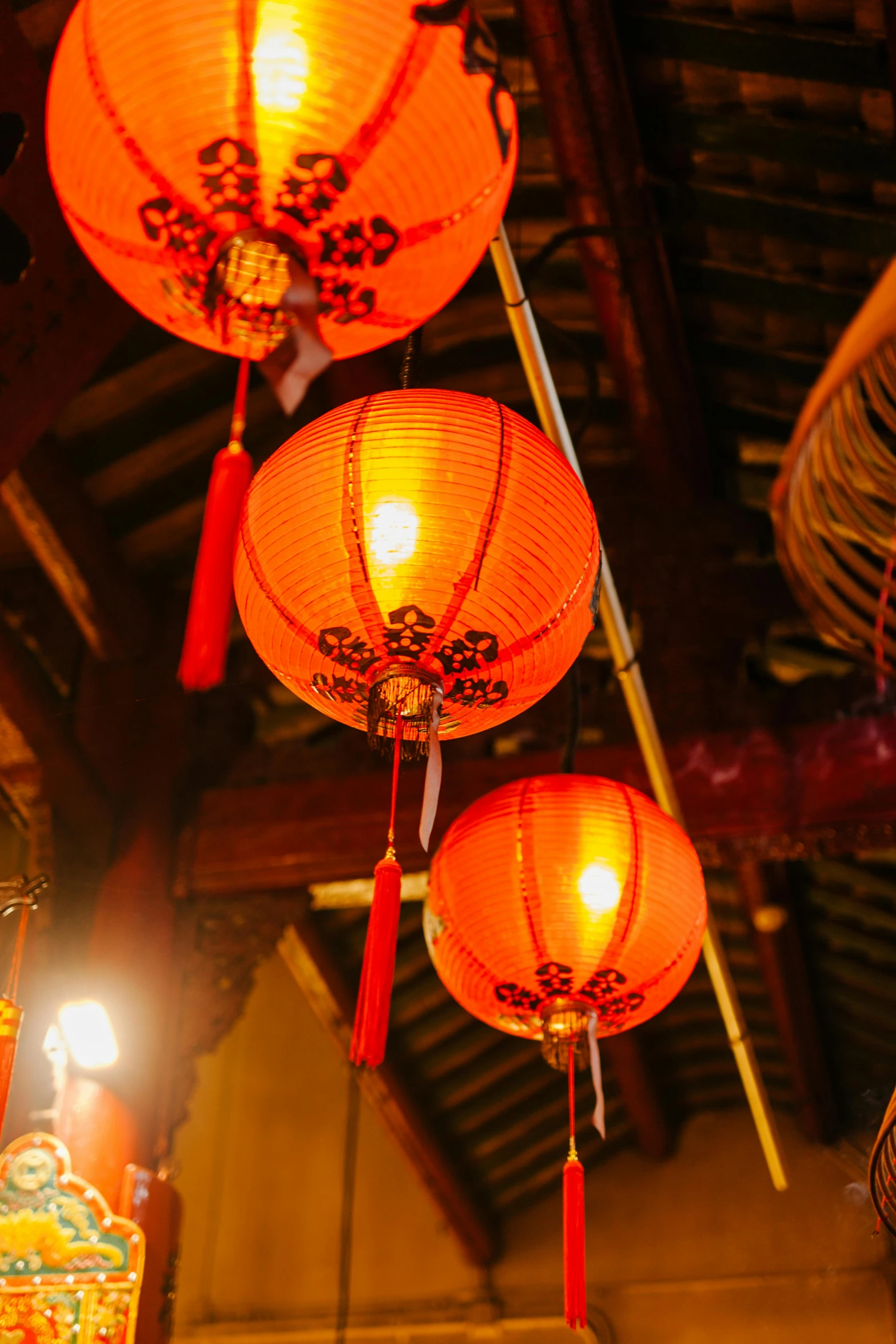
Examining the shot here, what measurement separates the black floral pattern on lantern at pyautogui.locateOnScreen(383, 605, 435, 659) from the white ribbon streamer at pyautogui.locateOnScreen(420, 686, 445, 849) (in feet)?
0.29

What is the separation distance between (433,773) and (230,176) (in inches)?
38.3

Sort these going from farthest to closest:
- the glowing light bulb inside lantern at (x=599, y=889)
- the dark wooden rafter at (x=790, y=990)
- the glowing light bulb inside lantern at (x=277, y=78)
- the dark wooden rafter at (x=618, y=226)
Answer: the dark wooden rafter at (x=790, y=990) → the dark wooden rafter at (x=618, y=226) → the glowing light bulb inside lantern at (x=599, y=889) → the glowing light bulb inside lantern at (x=277, y=78)

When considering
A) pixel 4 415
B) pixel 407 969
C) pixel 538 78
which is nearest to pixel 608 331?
pixel 538 78

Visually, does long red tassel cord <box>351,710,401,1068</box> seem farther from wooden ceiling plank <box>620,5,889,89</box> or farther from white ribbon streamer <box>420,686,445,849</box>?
wooden ceiling plank <box>620,5,889,89</box>

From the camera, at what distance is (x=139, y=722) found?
462cm

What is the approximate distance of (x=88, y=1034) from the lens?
3.85 meters

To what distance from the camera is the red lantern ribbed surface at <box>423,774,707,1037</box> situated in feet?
9.15

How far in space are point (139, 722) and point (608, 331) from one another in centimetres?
204

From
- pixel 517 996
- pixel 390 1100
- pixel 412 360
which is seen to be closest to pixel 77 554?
pixel 412 360

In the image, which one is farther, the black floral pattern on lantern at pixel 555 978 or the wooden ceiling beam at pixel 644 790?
the wooden ceiling beam at pixel 644 790

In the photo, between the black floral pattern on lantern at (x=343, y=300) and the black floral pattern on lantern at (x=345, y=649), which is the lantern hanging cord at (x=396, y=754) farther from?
the black floral pattern on lantern at (x=343, y=300)

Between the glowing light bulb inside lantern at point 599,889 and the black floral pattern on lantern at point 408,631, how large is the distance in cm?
87

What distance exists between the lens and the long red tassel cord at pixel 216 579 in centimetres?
188

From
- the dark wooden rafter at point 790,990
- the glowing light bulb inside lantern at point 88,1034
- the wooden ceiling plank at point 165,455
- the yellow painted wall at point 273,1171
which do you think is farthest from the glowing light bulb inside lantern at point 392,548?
the yellow painted wall at point 273,1171
